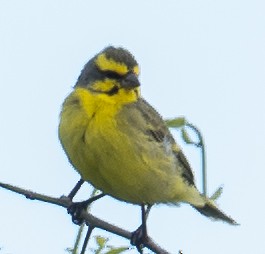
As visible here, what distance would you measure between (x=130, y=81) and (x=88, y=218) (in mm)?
1872

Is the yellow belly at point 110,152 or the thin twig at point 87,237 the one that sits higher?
the thin twig at point 87,237

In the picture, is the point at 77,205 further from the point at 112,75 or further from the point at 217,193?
the point at 112,75

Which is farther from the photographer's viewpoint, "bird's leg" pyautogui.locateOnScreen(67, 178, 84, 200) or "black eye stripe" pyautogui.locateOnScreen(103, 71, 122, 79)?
"black eye stripe" pyautogui.locateOnScreen(103, 71, 122, 79)

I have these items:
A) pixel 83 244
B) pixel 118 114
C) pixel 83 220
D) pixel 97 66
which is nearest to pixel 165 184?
pixel 118 114

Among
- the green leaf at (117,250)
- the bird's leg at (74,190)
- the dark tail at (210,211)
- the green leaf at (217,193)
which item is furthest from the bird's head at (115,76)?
the green leaf at (117,250)

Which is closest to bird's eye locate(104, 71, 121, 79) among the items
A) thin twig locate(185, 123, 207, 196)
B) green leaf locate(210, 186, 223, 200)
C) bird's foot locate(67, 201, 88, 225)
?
bird's foot locate(67, 201, 88, 225)

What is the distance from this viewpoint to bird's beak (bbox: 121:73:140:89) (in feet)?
15.4

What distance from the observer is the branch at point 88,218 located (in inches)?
102

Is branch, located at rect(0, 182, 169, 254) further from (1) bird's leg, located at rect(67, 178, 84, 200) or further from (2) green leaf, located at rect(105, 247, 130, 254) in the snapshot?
(2) green leaf, located at rect(105, 247, 130, 254)

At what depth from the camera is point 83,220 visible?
282cm

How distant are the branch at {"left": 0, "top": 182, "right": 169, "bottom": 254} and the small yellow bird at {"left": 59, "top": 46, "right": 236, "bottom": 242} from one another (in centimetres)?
108

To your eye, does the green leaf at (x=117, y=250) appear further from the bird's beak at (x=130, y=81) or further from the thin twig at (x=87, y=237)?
the bird's beak at (x=130, y=81)

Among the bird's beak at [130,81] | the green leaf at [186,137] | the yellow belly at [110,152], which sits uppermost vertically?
the green leaf at [186,137]

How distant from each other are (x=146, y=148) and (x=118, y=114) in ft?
1.09
